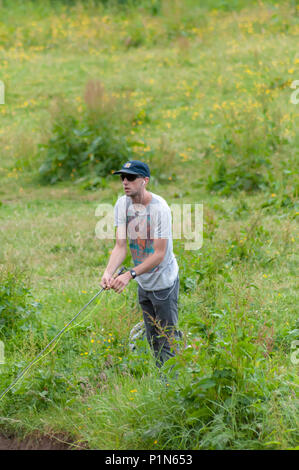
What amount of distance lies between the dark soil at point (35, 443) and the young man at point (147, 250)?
2.85 ft

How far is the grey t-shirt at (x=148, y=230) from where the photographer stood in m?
4.69

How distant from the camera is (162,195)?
10102 millimetres

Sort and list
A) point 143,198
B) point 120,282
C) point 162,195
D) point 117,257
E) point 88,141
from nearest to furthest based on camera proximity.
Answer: point 120,282
point 143,198
point 117,257
point 162,195
point 88,141

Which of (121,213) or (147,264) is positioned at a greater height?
(121,213)

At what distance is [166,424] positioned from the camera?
4027mm

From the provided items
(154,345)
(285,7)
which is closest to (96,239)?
(154,345)

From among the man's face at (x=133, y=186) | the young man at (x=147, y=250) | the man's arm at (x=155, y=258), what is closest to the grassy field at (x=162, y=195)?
the young man at (x=147, y=250)

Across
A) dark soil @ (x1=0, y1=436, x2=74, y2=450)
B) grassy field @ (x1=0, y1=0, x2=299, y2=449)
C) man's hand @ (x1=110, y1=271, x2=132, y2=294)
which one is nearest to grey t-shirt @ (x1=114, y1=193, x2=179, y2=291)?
man's hand @ (x1=110, y1=271, x2=132, y2=294)

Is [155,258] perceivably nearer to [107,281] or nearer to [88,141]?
[107,281]

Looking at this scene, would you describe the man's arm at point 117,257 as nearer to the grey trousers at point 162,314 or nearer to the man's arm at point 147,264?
the man's arm at point 147,264

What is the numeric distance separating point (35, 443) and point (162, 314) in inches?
→ 50.3

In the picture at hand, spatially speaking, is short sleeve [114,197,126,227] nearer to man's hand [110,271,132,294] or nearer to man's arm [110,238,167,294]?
man's arm [110,238,167,294]

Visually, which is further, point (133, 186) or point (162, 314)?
point (162, 314)

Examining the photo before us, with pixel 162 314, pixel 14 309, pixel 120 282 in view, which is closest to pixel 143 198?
pixel 120 282
